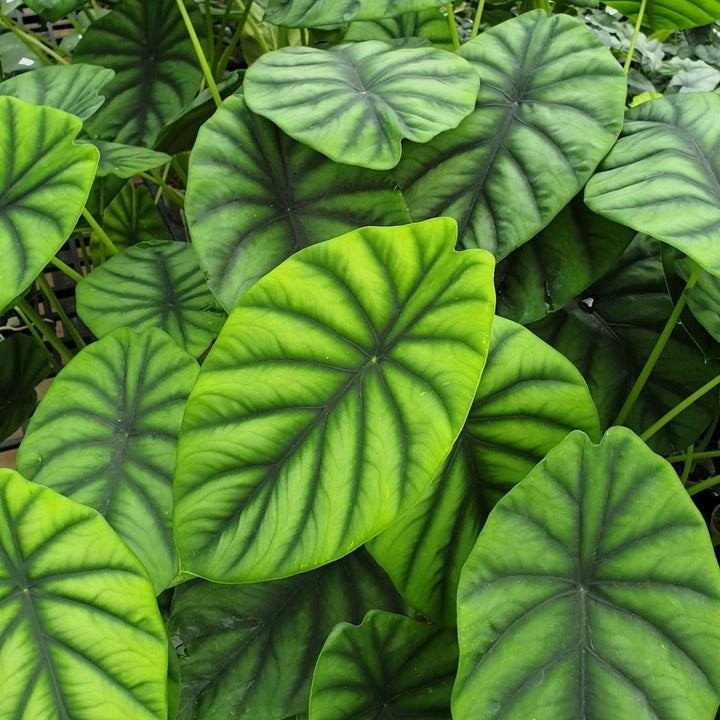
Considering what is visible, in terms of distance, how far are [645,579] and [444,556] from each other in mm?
203

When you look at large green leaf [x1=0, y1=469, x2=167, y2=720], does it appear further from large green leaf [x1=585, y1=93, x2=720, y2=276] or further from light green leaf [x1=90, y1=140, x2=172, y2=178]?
large green leaf [x1=585, y1=93, x2=720, y2=276]

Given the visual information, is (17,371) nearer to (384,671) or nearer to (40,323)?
(40,323)

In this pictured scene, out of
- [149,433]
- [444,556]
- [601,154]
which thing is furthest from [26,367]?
[601,154]

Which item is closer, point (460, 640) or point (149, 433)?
point (460, 640)

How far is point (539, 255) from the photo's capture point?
1.02m

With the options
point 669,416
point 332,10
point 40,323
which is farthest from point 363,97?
point 40,323

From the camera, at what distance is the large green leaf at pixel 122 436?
784 mm

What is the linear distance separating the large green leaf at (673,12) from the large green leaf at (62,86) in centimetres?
81

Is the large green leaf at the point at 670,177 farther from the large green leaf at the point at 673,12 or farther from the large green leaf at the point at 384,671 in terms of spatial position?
the large green leaf at the point at 384,671

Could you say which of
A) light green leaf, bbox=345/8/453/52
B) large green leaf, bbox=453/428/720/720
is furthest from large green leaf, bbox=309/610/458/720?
light green leaf, bbox=345/8/453/52

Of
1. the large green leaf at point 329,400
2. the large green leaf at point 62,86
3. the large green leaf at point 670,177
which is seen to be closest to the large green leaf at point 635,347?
the large green leaf at point 670,177

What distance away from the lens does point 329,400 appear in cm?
68

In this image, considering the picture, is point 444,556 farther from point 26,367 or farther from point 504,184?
point 26,367

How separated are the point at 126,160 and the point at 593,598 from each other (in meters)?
0.82
